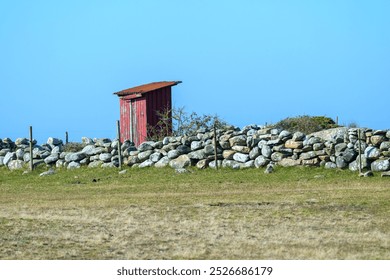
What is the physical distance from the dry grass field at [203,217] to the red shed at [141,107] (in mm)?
9024

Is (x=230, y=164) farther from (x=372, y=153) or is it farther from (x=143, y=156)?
(x=372, y=153)

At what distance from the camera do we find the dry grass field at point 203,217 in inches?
577

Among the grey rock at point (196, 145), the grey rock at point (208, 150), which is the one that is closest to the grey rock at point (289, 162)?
the grey rock at point (208, 150)

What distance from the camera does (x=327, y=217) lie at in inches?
771

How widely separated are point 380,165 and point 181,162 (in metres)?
8.64

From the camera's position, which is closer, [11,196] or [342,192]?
[342,192]

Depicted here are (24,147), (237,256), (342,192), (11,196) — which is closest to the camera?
(237,256)

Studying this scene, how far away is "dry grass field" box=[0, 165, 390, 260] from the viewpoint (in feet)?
48.1

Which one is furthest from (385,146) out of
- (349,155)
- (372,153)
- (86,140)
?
(86,140)

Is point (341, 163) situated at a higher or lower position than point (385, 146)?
lower

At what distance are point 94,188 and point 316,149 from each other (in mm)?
9674

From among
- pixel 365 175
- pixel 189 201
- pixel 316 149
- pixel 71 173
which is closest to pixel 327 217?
pixel 189 201

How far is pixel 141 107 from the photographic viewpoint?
42344mm

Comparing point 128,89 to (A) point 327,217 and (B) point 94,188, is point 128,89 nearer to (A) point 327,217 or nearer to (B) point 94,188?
(B) point 94,188
